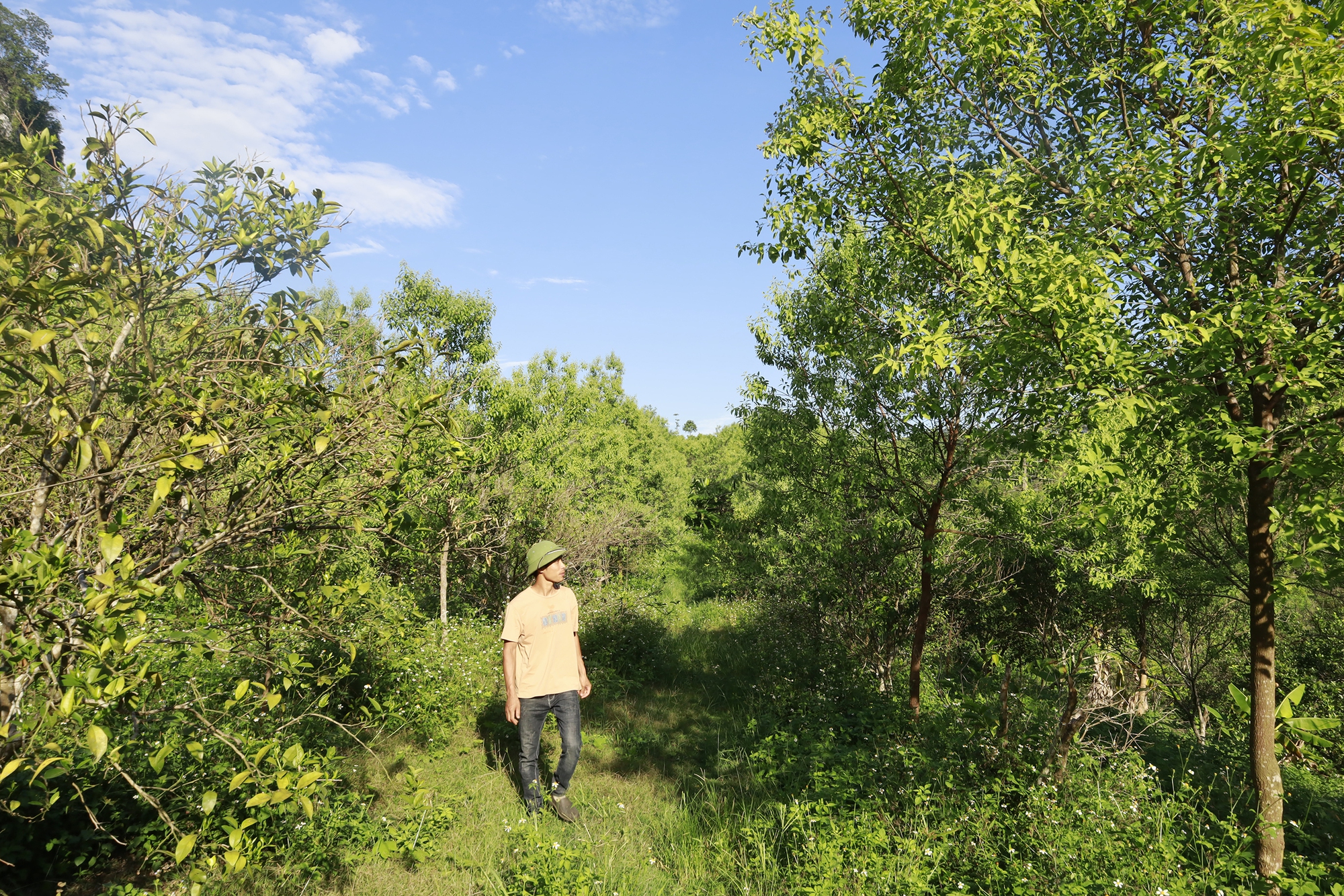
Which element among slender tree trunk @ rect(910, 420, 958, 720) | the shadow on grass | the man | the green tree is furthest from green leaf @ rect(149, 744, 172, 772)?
the green tree

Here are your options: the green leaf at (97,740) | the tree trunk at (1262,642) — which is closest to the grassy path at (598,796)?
the green leaf at (97,740)

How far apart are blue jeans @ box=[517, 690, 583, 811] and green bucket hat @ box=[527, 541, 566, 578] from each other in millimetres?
962

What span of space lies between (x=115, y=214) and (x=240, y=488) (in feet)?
3.99

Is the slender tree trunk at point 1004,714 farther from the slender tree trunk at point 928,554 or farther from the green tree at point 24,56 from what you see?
the green tree at point 24,56

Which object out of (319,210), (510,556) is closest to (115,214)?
(319,210)

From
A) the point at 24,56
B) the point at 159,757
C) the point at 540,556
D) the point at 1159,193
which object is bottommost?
the point at 159,757

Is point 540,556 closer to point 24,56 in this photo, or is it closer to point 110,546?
point 110,546

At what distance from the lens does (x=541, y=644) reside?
5008 millimetres

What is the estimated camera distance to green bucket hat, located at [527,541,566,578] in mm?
5082

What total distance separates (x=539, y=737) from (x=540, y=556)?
4.35ft

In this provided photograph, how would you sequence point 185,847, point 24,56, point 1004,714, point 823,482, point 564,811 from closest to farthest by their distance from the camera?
point 185,847 → point 1004,714 → point 564,811 → point 823,482 → point 24,56

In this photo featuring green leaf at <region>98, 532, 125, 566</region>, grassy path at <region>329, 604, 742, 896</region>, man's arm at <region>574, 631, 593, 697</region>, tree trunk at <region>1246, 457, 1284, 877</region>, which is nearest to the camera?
green leaf at <region>98, 532, 125, 566</region>

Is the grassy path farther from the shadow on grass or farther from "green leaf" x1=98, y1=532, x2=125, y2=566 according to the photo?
"green leaf" x1=98, y1=532, x2=125, y2=566

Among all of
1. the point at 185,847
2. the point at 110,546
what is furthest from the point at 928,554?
the point at 110,546
